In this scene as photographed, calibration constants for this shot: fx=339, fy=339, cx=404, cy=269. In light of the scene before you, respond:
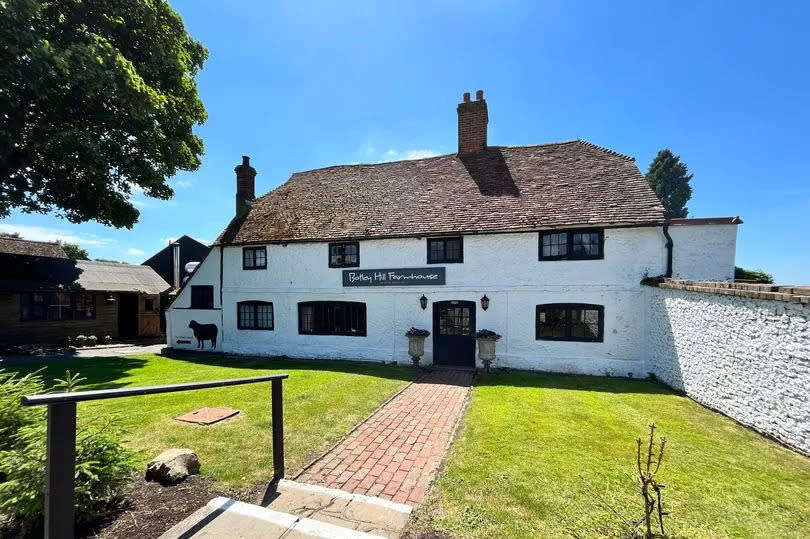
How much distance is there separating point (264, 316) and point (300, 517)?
44.8 ft

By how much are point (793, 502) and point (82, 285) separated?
29.3 metres

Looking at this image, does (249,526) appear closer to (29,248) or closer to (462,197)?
(462,197)

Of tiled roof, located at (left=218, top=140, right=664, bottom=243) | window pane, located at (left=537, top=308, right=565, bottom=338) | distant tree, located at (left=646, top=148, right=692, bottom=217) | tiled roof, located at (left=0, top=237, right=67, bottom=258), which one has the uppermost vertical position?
distant tree, located at (left=646, top=148, right=692, bottom=217)

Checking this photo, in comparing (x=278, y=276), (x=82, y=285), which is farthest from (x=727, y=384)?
(x=82, y=285)

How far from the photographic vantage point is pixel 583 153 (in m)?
14.8

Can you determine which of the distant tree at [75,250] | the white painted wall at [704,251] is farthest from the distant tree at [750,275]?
the distant tree at [75,250]

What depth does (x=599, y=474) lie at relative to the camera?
16.6 ft

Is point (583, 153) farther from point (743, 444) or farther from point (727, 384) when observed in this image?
point (743, 444)

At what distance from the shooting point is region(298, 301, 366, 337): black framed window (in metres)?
Answer: 14.6

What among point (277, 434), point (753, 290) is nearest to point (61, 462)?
point (277, 434)

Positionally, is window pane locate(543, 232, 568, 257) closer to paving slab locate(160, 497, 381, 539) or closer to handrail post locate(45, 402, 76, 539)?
paving slab locate(160, 497, 381, 539)

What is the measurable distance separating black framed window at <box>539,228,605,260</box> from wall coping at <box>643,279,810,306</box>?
2.56 metres

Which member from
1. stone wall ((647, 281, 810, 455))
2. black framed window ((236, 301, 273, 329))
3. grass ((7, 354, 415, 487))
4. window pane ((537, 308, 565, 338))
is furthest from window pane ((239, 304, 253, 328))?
stone wall ((647, 281, 810, 455))

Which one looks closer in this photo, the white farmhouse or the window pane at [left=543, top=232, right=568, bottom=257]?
the white farmhouse
